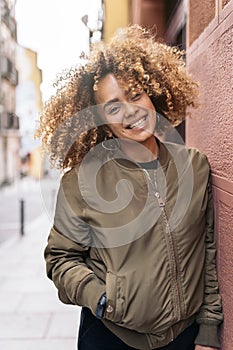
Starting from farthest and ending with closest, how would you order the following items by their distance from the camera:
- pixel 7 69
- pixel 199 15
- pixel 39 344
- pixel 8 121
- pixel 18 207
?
pixel 8 121 → pixel 7 69 → pixel 18 207 → pixel 39 344 → pixel 199 15

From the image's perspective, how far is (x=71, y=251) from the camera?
150 centimetres

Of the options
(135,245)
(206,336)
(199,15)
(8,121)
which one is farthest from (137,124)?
(8,121)

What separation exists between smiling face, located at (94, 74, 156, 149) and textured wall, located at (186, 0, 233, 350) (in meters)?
0.25

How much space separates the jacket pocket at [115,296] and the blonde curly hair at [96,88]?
45 cm

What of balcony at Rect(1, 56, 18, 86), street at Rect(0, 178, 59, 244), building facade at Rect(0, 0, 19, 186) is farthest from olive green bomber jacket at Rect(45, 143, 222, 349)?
balcony at Rect(1, 56, 18, 86)

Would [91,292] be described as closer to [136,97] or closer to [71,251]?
[71,251]

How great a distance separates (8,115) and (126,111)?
19.7 meters

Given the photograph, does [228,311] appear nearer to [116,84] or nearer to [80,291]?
[80,291]

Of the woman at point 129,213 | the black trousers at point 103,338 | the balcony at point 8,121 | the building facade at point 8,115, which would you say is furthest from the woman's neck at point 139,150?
the balcony at point 8,121

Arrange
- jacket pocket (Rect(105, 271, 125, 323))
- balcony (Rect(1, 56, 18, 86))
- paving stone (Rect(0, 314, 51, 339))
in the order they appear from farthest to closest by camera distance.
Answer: balcony (Rect(1, 56, 18, 86))
paving stone (Rect(0, 314, 51, 339))
jacket pocket (Rect(105, 271, 125, 323))

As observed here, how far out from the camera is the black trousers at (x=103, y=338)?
156 cm

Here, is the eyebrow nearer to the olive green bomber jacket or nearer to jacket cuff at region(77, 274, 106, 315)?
the olive green bomber jacket

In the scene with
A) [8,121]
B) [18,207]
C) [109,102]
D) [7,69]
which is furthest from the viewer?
[8,121]

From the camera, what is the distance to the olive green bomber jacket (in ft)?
4.69
